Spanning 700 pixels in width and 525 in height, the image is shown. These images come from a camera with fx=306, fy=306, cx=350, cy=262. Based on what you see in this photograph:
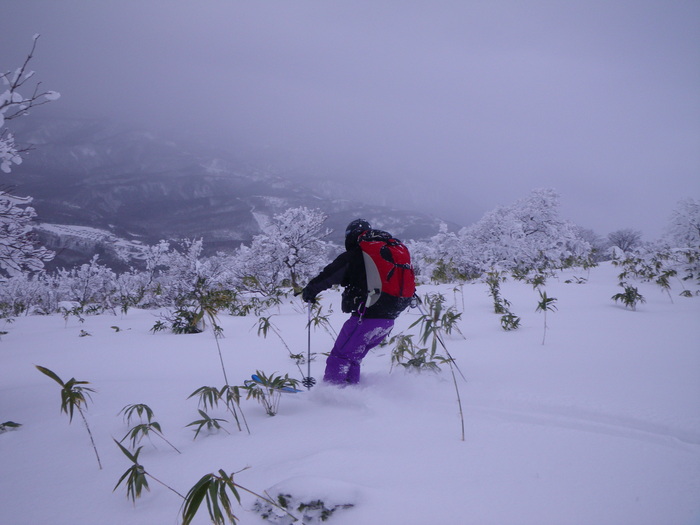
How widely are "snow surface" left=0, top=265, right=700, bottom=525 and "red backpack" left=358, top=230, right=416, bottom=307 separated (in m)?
0.90

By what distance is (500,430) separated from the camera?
2.13 m

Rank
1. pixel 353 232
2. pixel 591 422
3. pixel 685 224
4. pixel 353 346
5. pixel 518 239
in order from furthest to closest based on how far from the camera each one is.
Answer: pixel 518 239
pixel 685 224
pixel 353 232
pixel 353 346
pixel 591 422

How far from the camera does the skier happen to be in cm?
328

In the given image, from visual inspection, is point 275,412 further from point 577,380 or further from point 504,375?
point 577,380

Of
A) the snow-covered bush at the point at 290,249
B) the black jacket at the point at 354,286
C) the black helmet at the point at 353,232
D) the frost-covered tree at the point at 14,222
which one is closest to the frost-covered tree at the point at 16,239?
the frost-covered tree at the point at 14,222

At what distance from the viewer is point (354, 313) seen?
11.2 feet

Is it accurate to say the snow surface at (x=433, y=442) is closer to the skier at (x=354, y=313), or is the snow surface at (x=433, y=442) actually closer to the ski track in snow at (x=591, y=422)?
the ski track in snow at (x=591, y=422)

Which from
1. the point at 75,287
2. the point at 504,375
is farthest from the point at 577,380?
the point at 75,287

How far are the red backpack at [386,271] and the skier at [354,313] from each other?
4 cm

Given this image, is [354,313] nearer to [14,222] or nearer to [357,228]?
[357,228]

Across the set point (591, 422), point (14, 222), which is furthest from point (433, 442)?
point (14, 222)

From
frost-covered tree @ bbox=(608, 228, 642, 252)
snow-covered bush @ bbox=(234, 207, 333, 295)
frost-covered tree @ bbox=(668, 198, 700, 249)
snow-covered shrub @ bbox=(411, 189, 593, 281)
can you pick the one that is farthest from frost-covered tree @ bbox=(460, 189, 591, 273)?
frost-covered tree @ bbox=(608, 228, 642, 252)

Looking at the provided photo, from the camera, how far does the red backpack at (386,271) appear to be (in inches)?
124

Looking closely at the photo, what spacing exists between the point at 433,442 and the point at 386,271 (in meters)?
1.57
